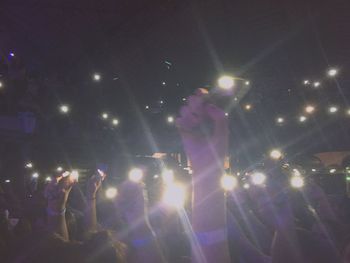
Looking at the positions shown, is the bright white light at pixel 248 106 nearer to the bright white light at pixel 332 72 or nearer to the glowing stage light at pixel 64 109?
the bright white light at pixel 332 72

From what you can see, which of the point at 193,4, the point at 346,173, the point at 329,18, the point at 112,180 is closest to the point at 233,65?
the point at 193,4

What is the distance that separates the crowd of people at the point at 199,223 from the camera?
1.22 meters

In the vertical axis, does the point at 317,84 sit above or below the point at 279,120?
above

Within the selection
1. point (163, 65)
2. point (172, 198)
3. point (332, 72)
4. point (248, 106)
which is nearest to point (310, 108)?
point (332, 72)

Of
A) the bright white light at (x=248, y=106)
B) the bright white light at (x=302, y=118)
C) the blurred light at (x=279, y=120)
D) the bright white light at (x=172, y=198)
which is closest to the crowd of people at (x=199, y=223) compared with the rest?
the bright white light at (x=172, y=198)

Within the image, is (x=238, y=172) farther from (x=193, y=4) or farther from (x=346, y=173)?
(x=193, y=4)

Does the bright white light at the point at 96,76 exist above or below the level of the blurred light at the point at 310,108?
above

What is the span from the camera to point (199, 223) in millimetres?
1285

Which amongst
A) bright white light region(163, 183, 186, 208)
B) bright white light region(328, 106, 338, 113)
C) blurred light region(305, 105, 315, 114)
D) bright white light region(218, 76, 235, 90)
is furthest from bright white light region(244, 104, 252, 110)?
bright white light region(218, 76, 235, 90)

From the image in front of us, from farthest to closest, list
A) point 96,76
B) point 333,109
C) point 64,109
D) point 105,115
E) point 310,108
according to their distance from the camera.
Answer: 1. point 333,109
2. point 310,108
3. point 105,115
4. point 96,76
5. point 64,109

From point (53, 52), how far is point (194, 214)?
8744mm

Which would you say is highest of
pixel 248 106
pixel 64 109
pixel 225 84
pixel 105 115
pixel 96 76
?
pixel 96 76

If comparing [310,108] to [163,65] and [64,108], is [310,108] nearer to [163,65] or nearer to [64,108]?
[163,65]

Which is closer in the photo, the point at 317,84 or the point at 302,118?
the point at 317,84
